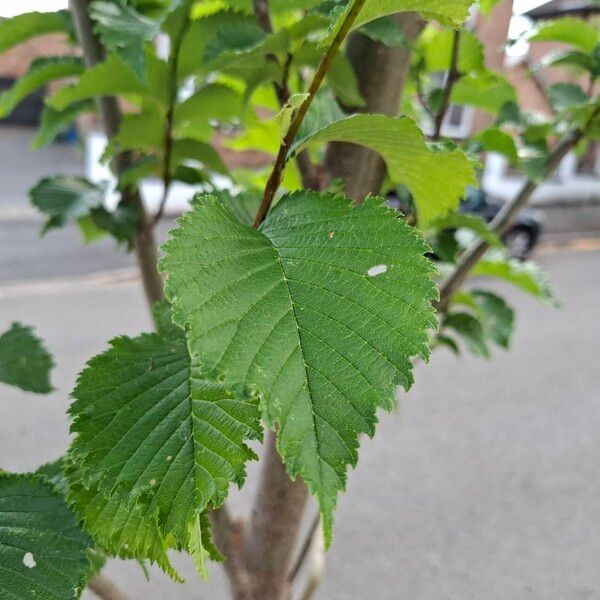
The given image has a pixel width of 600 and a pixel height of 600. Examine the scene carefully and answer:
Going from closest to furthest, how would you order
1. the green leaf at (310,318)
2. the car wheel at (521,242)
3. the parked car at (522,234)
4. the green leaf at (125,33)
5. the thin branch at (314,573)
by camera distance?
the green leaf at (310,318) → the green leaf at (125,33) → the thin branch at (314,573) → the parked car at (522,234) → the car wheel at (521,242)

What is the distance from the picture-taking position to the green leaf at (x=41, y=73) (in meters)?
0.41

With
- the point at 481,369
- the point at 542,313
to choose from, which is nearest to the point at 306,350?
the point at 481,369

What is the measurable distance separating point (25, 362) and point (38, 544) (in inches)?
4.7

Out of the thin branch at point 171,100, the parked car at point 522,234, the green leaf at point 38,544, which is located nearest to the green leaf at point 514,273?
the thin branch at point 171,100

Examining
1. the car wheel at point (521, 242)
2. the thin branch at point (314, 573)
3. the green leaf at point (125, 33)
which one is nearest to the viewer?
the green leaf at point (125, 33)

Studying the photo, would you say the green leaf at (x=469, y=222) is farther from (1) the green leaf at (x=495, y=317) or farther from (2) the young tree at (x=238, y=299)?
(1) the green leaf at (x=495, y=317)

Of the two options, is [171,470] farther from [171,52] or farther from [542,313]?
[542,313]

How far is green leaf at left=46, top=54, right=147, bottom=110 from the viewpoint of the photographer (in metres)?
0.33

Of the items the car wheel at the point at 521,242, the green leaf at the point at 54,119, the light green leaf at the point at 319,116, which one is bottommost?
the car wheel at the point at 521,242

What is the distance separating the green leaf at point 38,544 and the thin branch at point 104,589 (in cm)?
12

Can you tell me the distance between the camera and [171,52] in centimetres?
36

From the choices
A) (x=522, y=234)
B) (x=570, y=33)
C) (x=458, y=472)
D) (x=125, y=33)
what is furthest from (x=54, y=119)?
(x=522, y=234)

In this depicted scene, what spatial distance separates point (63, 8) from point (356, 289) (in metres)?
0.33

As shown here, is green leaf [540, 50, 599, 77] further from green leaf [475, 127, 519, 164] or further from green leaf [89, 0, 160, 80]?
green leaf [89, 0, 160, 80]
